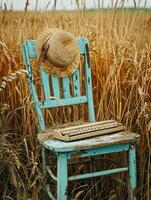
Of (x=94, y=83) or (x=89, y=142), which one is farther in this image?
(x=94, y=83)

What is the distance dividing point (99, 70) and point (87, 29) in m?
0.36

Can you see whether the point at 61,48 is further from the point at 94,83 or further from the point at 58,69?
the point at 94,83

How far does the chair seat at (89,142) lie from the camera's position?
8.39 ft

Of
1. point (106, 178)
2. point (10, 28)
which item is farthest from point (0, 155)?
point (10, 28)

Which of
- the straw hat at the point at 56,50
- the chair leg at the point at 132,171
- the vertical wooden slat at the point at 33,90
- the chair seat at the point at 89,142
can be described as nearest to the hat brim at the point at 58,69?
the straw hat at the point at 56,50

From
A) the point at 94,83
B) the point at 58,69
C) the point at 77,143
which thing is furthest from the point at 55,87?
the point at 77,143

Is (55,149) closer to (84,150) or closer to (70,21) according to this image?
(84,150)

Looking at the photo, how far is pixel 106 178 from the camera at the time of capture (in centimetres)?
328

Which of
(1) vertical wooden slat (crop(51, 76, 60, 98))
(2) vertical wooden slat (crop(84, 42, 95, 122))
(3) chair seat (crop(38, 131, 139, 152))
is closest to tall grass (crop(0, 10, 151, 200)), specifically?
(2) vertical wooden slat (crop(84, 42, 95, 122))

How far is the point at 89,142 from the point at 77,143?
6cm

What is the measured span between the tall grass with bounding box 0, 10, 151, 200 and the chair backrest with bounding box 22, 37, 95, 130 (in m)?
0.09

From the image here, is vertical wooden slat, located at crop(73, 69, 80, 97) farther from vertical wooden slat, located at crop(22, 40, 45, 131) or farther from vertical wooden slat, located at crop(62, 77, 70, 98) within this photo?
vertical wooden slat, located at crop(22, 40, 45, 131)

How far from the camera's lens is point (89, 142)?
2619mm

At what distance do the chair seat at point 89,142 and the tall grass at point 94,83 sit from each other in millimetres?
288
